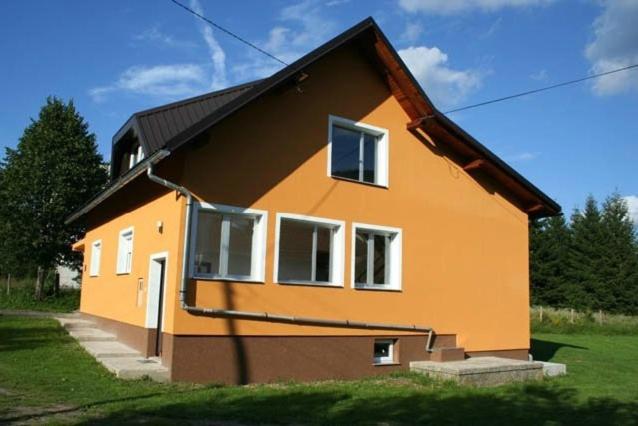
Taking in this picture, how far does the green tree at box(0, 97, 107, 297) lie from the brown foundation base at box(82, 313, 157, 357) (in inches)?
675

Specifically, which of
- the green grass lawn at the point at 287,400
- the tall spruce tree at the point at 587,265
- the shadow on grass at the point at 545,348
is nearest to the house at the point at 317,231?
the green grass lawn at the point at 287,400

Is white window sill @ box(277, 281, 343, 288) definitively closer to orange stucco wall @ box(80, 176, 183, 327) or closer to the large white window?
orange stucco wall @ box(80, 176, 183, 327)

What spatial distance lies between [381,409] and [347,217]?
4.81m

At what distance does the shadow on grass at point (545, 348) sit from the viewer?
61.2 ft

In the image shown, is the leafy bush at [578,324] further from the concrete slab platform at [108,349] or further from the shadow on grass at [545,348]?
the concrete slab platform at [108,349]

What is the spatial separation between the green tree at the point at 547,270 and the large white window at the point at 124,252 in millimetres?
41181

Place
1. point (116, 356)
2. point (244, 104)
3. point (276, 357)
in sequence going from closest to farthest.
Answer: point (244, 104), point (276, 357), point (116, 356)

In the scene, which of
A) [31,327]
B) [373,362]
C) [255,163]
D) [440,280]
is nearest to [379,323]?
[373,362]

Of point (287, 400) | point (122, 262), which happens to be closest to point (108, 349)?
point (122, 262)

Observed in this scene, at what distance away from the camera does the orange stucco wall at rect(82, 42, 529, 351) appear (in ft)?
37.6

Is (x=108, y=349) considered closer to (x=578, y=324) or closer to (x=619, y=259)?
(x=578, y=324)

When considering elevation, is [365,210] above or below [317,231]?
above

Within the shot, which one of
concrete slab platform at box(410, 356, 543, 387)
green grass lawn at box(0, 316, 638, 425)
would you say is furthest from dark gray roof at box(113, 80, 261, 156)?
concrete slab platform at box(410, 356, 543, 387)

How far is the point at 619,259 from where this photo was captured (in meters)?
48.7
